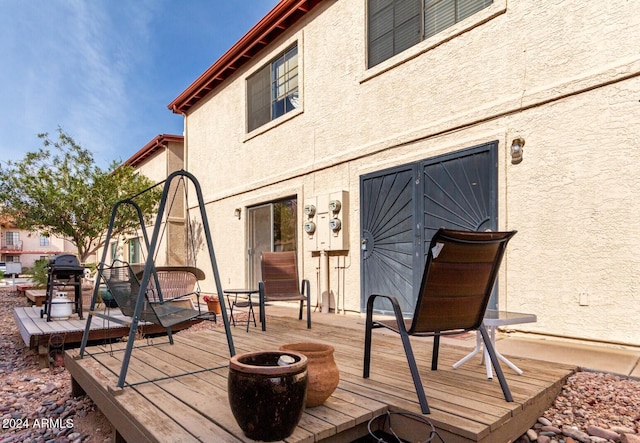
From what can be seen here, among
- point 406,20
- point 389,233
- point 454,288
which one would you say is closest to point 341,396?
point 454,288

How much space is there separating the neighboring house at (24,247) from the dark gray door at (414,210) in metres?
39.1

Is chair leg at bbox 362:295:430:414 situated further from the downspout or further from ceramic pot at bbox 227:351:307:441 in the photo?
the downspout

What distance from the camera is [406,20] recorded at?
18.5 ft

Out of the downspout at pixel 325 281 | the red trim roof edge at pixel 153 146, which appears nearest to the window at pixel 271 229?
the downspout at pixel 325 281

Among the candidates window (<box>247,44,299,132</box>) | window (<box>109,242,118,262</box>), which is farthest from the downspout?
window (<box>109,242,118,262</box>)

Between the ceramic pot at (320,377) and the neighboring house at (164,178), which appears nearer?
the ceramic pot at (320,377)

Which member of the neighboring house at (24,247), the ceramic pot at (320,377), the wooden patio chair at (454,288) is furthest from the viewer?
the neighboring house at (24,247)

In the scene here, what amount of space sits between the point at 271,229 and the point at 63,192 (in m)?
6.08

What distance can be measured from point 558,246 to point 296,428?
3394mm

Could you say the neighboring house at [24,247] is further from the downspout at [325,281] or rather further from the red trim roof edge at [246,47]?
the downspout at [325,281]

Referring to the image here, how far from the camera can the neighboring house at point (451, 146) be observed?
373 cm

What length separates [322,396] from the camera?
6.59ft

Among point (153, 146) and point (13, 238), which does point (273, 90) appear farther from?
point (13, 238)

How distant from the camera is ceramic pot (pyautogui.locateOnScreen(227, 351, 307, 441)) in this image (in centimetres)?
161
